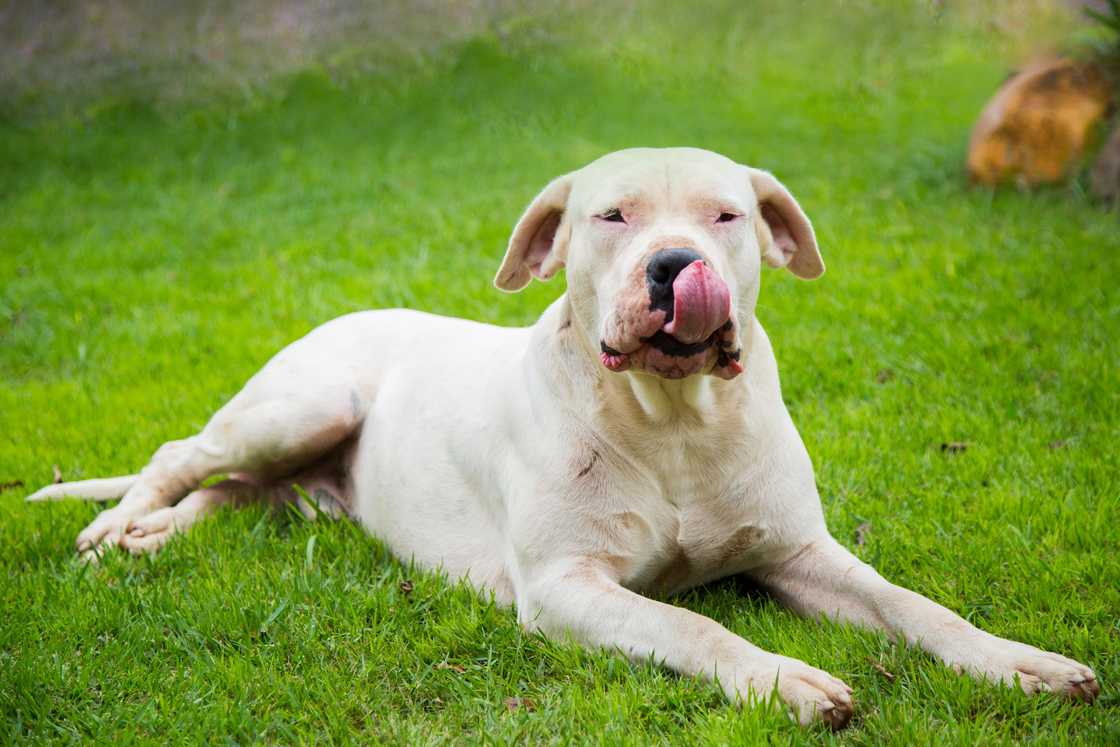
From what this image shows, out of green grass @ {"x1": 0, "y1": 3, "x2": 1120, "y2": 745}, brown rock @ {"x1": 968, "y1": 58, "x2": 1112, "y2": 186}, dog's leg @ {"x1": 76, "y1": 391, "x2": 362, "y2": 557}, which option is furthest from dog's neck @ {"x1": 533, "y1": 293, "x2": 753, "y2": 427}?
brown rock @ {"x1": 968, "y1": 58, "x2": 1112, "y2": 186}

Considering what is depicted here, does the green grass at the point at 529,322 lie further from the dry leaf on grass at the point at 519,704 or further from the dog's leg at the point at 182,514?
the dog's leg at the point at 182,514

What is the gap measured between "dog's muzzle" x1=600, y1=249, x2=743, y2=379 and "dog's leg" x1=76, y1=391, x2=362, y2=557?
169cm

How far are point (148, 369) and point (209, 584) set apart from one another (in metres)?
2.85

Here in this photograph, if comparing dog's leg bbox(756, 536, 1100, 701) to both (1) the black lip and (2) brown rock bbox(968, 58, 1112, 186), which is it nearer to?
(1) the black lip

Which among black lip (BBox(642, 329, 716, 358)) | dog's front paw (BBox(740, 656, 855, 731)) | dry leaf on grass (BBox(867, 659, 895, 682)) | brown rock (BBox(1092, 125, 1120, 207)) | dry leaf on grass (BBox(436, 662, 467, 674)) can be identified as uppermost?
black lip (BBox(642, 329, 716, 358))

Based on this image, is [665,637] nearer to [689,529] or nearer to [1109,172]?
[689,529]

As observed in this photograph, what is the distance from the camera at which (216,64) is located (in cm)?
1035

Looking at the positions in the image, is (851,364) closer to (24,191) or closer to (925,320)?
(925,320)

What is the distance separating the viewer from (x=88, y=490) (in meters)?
4.62

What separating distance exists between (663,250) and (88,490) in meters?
2.85

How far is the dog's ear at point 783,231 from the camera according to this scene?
350 centimetres

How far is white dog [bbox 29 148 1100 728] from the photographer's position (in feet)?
9.57

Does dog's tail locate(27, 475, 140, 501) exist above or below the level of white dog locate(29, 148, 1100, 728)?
below

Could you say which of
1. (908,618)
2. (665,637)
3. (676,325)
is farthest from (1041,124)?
(665,637)
